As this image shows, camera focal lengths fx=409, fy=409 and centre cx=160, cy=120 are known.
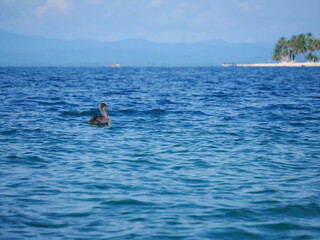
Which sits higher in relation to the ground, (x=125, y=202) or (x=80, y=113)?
(x=80, y=113)

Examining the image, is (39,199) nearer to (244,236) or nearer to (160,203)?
(160,203)

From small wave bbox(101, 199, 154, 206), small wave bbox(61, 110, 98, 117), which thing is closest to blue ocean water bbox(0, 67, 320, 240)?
small wave bbox(101, 199, 154, 206)

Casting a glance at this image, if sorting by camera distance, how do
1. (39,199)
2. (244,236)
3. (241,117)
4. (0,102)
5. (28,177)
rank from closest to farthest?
(244,236), (39,199), (28,177), (241,117), (0,102)

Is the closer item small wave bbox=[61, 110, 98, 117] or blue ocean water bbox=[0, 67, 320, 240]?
blue ocean water bbox=[0, 67, 320, 240]

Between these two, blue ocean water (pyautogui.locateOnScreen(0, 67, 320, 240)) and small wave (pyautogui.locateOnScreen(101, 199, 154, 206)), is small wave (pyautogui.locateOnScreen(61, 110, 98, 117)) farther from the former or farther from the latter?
small wave (pyautogui.locateOnScreen(101, 199, 154, 206))

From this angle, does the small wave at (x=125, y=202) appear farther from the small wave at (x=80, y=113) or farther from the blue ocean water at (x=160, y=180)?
the small wave at (x=80, y=113)

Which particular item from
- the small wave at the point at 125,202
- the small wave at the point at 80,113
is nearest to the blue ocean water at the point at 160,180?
the small wave at the point at 125,202

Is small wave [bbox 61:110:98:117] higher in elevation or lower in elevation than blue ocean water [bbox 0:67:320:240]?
higher

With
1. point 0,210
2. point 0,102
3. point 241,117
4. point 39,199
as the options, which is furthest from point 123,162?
point 0,102

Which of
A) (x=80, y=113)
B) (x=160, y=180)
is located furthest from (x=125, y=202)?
(x=80, y=113)

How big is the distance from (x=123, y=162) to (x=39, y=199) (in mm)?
3849

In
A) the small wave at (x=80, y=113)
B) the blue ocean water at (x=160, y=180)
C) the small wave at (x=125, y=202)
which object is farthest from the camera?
the small wave at (x=80, y=113)

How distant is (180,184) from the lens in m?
10.3

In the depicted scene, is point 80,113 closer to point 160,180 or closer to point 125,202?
point 160,180
